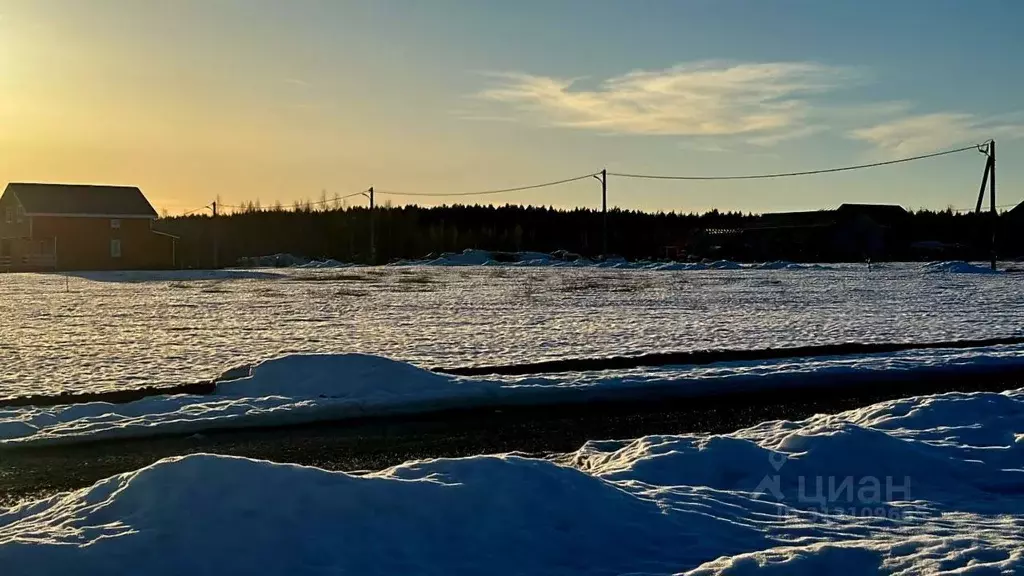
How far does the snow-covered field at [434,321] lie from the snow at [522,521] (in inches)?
293

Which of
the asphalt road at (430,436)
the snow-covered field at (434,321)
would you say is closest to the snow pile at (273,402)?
the asphalt road at (430,436)

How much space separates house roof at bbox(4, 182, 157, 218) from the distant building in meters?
47.7

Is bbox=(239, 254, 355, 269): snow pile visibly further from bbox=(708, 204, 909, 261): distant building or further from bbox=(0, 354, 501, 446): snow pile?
bbox=(0, 354, 501, 446): snow pile

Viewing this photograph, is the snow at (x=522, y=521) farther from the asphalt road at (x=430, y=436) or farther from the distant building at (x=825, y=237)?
the distant building at (x=825, y=237)

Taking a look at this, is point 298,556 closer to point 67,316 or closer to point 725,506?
point 725,506

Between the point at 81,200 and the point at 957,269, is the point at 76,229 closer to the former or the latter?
the point at 81,200

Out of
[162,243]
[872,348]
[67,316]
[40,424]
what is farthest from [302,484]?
[162,243]

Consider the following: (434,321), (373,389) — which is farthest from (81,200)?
(373,389)

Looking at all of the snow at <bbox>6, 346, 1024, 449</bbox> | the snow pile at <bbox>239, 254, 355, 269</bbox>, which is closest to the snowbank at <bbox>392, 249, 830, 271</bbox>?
the snow pile at <bbox>239, 254, 355, 269</bbox>

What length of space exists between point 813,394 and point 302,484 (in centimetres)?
838

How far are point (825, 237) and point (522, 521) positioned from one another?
7682 cm

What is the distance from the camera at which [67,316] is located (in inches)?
908

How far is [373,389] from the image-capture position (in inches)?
465

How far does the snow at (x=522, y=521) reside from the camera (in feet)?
16.8
